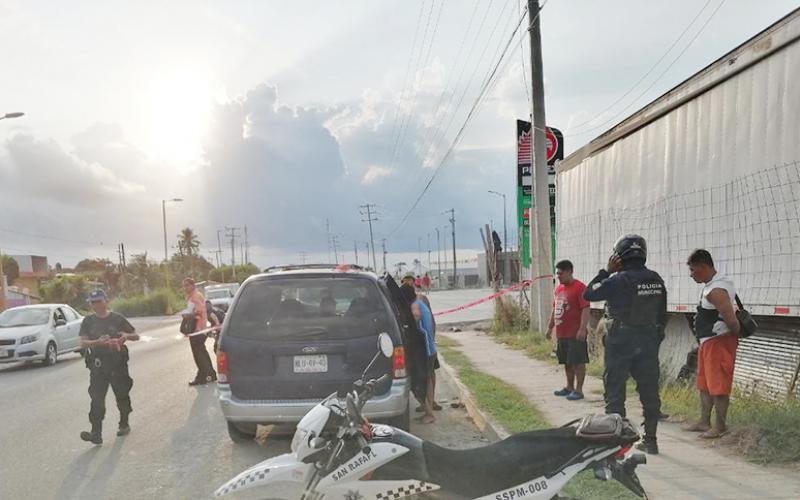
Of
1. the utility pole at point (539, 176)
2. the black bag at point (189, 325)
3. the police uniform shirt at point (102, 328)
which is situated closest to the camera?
the police uniform shirt at point (102, 328)

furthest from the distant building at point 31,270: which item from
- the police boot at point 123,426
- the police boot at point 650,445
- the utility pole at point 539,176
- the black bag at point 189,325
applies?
the police boot at point 650,445

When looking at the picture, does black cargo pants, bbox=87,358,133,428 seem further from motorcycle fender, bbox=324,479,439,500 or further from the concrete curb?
motorcycle fender, bbox=324,479,439,500

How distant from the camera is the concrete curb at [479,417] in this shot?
6.53 metres

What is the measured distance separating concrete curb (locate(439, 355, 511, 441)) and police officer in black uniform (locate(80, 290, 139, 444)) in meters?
3.89

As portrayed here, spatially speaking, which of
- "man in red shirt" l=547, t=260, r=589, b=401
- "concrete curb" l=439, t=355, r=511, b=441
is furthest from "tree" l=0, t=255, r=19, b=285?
"man in red shirt" l=547, t=260, r=589, b=401

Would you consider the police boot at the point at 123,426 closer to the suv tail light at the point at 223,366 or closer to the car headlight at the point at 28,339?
the suv tail light at the point at 223,366

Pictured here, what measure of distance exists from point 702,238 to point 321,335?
15.0ft

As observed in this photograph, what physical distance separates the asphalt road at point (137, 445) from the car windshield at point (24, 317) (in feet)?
15.1

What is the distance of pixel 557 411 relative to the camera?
7375 millimetres

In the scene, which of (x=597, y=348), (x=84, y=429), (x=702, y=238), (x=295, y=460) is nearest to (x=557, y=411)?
(x=702, y=238)

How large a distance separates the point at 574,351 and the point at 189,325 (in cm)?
636

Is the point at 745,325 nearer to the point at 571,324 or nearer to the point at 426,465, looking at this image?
the point at 571,324

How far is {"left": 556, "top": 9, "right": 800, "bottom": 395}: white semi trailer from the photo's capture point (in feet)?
20.0

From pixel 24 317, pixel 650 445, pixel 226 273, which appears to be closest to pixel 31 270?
pixel 226 273
